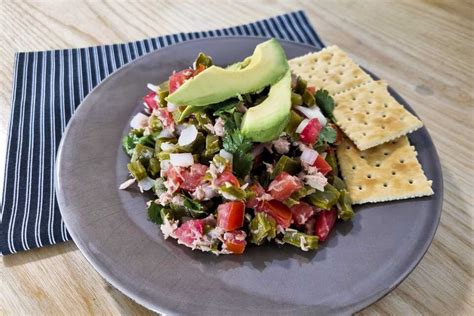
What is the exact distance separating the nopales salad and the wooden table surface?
47cm

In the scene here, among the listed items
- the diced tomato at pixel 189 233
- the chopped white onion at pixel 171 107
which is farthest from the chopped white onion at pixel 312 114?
the diced tomato at pixel 189 233

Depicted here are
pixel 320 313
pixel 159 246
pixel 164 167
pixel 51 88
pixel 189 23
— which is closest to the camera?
pixel 320 313

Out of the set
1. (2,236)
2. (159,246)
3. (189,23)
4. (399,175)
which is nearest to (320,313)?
(159,246)

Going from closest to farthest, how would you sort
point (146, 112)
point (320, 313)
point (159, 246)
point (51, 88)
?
1. point (320, 313)
2. point (159, 246)
3. point (146, 112)
4. point (51, 88)

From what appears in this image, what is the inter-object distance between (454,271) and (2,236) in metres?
2.21

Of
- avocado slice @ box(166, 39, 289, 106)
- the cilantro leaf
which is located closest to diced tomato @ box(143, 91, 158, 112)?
avocado slice @ box(166, 39, 289, 106)

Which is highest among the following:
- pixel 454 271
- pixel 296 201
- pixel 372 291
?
pixel 296 201

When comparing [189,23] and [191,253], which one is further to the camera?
[189,23]

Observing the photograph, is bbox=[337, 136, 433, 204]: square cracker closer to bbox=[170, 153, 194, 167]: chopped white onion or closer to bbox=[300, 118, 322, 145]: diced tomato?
bbox=[300, 118, 322, 145]: diced tomato

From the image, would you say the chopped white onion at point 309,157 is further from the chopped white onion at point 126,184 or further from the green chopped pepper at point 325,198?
the chopped white onion at point 126,184

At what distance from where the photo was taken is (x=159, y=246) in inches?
82.2

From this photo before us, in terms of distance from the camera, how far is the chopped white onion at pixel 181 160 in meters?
2.24

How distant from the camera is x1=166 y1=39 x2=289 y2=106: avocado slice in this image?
2.25m

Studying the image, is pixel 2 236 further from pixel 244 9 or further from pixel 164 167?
pixel 244 9
